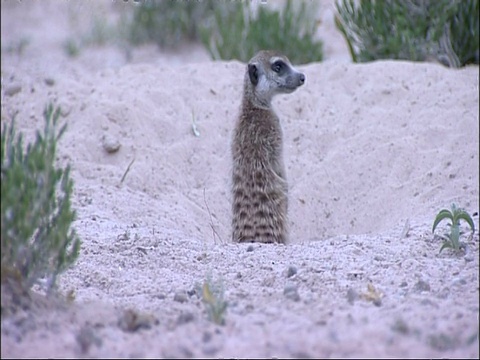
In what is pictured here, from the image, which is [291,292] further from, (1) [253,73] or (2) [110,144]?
(2) [110,144]

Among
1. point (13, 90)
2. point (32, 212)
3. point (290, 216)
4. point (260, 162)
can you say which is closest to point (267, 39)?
point (13, 90)

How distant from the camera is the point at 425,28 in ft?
23.5

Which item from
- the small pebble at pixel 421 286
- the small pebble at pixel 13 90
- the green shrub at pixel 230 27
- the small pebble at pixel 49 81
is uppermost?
the green shrub at pixel 230 27

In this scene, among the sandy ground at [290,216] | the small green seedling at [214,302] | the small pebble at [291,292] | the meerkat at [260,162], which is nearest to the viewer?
the sandy ground at [290,216]

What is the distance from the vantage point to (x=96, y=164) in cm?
587

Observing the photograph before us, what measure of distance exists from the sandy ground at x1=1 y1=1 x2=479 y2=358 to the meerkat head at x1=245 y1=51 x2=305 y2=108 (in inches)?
32.5

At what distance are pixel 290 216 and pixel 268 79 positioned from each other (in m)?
0.98

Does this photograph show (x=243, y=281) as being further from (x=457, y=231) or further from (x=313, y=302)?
(x=457, y=231)

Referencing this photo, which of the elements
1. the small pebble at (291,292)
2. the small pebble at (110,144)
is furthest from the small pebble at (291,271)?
the small pebble at (110,144)

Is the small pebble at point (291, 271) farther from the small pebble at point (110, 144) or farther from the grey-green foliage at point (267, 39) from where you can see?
the grey-green foliage at point (267, 39)

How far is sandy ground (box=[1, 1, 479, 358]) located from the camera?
251cm

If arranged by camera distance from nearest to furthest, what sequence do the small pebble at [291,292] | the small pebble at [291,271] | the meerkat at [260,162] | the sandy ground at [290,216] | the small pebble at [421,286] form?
1. the sandy ground at [290,216]
2. the small pebble at [291,292]
3. the small pebble at [421,286]
4. the small pebble at [291,271]
5. the meerkat at [260,162]

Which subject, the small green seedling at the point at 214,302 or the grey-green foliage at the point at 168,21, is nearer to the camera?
the small green seedling at the point at 214,302

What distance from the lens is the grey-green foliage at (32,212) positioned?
8.83ft
